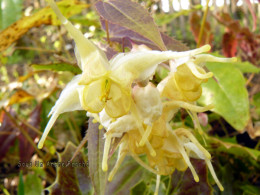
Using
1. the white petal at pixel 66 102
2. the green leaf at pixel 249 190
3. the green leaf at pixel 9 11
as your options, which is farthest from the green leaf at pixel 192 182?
the green leaf at pixel 9 11

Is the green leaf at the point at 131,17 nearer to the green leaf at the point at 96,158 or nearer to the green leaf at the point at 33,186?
the green leaf at the point at 96,158

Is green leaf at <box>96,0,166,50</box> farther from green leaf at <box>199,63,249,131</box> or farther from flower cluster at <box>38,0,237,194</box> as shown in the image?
green leaf at <box>199,63,249,131</box>

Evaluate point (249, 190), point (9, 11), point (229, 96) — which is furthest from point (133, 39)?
point (9, 11)

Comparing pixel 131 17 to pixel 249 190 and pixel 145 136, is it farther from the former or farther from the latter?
pixel 249 190

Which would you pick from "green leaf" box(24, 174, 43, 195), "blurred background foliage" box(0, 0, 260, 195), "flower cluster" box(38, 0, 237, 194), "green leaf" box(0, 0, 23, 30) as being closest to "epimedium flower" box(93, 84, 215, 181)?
"flower cluster" box(38, 0, 237, 194)

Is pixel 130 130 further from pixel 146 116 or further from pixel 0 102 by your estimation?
pixel 0 102
